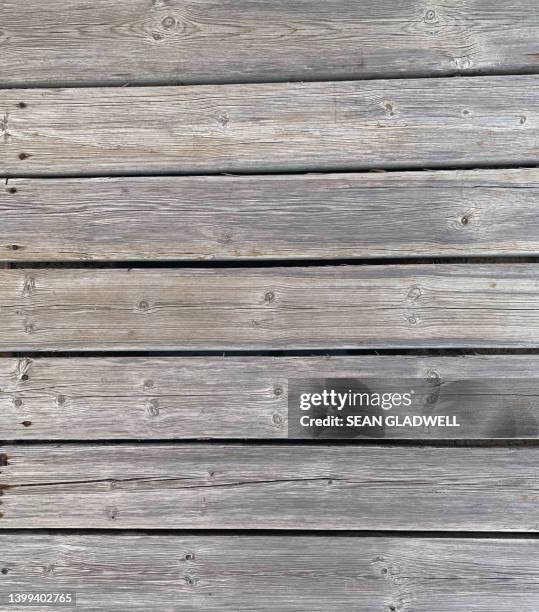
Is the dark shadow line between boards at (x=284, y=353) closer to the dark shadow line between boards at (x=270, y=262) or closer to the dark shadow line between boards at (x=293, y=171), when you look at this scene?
the dark shadow line between boards at (x=270, y=262)

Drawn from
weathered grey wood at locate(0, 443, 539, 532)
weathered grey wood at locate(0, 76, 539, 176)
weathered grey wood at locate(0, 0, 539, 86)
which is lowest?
weathered grey wood at locate(0, 443, 539, 532)

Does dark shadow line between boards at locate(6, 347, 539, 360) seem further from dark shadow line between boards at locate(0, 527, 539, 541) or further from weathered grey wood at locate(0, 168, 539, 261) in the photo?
dark shadow line between boards at locate(0, 527, 539, 541)

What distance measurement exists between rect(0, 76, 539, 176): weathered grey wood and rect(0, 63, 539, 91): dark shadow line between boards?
2cm

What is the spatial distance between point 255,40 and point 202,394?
2.92 feet

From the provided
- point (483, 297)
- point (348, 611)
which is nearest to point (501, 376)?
point (483, 297)

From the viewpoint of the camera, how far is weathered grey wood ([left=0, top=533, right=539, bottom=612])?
132 cm

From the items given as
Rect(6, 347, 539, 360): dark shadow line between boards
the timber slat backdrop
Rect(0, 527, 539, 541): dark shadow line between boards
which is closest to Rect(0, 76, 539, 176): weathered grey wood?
Result: the timber slat backdrop

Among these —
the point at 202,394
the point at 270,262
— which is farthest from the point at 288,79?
the point at 202,394

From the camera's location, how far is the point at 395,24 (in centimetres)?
133

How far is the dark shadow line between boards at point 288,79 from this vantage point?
1.33 meters

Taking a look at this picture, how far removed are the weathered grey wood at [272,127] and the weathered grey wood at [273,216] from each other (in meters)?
0.05

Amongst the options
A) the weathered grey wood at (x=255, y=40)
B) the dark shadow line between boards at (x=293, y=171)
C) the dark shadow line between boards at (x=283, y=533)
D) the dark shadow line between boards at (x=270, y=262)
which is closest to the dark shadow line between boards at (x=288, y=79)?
the weathered grey wood at (x=255, y=40)

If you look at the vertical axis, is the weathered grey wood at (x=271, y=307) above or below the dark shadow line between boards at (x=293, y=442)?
above

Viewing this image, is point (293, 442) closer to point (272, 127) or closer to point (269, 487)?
point (269, 487)
